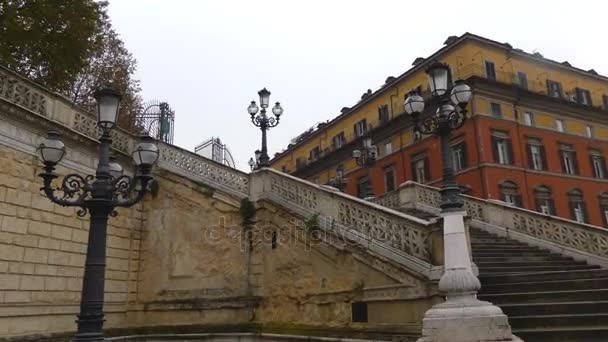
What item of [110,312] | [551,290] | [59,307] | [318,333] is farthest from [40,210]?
[551,290]

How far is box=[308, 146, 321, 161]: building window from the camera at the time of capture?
48625 millimetres

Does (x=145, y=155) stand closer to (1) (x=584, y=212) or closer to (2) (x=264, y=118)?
(2) (x=264, y=118)

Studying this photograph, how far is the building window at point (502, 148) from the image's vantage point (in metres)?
30.8

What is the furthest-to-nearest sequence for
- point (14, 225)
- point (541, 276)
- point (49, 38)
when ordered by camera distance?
point (49, 38) → point (14, 225) → point (541, 276)

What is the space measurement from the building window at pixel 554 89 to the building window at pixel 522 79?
2293mm

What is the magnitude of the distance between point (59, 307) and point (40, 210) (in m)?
2.41

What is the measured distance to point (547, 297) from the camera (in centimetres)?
868

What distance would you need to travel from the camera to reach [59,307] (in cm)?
1119

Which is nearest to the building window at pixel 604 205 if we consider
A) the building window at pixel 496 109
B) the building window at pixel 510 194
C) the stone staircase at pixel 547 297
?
the building window at pixel 510 194

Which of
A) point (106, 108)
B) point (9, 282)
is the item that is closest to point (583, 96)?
point (106, 108)

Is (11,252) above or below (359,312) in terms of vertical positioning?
above

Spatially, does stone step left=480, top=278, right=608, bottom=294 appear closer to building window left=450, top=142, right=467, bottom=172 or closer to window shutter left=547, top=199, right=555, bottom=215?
building window left=450, top=142, right=467, bottom=172

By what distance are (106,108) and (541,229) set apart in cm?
1265

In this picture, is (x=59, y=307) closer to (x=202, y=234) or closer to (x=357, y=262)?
(x=202, y=234)
